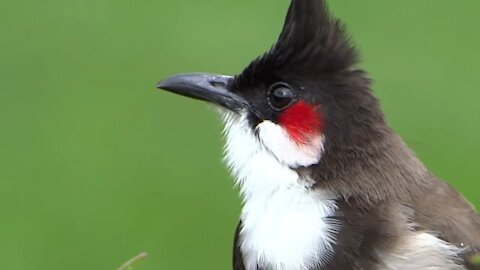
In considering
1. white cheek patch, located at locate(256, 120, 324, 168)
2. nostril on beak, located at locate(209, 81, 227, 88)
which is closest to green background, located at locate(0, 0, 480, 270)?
nostril on beak, located at locate(209, 81, 227, 88)

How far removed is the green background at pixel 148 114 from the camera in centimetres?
584

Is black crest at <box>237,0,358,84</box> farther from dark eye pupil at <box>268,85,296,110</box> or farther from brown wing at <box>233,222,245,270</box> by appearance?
brown wing at <box>233,222,245,270</box>

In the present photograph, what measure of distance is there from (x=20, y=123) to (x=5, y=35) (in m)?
0.67

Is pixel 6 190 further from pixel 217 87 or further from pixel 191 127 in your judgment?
pixel 217 87

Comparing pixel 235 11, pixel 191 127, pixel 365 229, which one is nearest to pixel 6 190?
pixel 191 127

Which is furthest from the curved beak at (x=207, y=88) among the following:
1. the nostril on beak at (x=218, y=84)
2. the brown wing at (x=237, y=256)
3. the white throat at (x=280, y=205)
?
the brown wing at (x=237, y=256)

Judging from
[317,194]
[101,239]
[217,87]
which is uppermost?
[217,87]

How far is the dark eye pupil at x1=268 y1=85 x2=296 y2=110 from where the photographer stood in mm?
3455

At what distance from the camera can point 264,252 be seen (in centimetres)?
334

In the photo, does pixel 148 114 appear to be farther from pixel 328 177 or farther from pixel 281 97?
pixel 328 177

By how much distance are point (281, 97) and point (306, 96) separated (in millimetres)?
72

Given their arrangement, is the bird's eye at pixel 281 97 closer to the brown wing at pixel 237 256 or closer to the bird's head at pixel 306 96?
the bird's head at pixel 306 96

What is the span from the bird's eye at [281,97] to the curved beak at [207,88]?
0.28 feet

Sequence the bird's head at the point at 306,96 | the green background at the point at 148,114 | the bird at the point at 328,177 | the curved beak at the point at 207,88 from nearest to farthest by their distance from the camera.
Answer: the bird at the point at 328,177 < the bird's head at the point at 306,96 < the curved beak at the point at 207,88 < the green background at the point at 148,114
